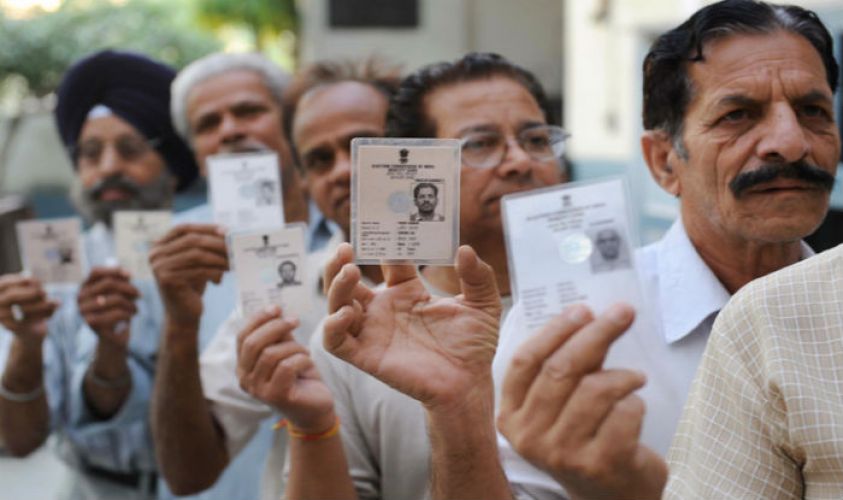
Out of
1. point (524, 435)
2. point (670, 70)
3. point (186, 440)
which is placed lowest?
point (186, 440)

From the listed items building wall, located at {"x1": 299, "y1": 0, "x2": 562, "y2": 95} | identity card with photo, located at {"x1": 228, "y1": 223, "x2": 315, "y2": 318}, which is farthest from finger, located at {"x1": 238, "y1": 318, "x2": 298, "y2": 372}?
building wall, located at {"x1": 299, "y1": 0, "x2": 562, "y2": 95}

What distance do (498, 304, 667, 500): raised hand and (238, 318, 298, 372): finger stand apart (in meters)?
0.79

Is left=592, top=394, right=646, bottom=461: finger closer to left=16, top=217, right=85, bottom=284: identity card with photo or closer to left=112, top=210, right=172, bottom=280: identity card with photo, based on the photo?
left=112, top=210, right=172, bottom=280: identity card with photo

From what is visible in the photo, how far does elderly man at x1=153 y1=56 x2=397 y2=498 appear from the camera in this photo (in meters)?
2.59

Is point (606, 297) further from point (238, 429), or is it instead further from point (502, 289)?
point (238, 429)

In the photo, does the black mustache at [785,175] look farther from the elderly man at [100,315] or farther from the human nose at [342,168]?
the elderly man at [100,315]

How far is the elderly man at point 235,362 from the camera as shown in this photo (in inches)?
102

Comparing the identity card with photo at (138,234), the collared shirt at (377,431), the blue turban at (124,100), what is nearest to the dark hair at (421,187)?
the collared shirt at (377,431)

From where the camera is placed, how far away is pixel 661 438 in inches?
67.9

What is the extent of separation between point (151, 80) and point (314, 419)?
6.09 ft

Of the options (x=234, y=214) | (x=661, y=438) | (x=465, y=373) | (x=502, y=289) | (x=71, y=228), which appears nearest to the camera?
(x=465, y=373)

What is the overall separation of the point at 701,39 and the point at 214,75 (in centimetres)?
172

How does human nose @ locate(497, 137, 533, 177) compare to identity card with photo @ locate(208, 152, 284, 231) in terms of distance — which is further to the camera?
identity card with photo @ locate(208, 152, 284, 231)

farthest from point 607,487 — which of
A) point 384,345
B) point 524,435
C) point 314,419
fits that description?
point 314,419
